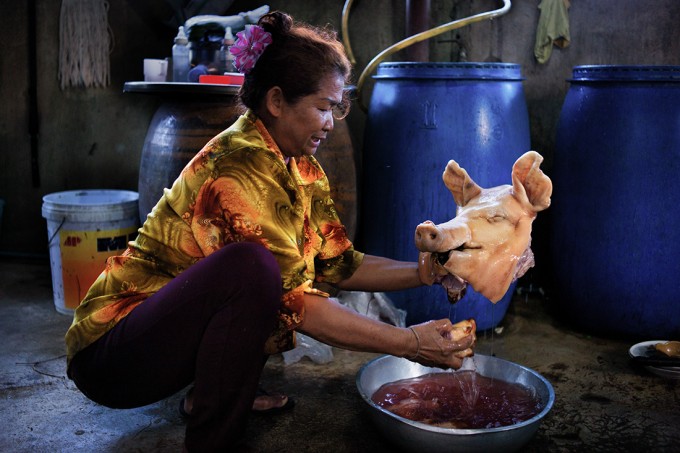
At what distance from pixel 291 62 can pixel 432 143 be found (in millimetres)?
1471

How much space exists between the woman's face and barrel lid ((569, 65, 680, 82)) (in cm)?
184

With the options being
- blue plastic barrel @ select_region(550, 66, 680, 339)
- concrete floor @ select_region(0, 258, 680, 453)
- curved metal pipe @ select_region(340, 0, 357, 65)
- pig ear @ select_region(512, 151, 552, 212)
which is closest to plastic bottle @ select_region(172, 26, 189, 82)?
curved metal pipe @ select_region(340, 0, 357, 65)

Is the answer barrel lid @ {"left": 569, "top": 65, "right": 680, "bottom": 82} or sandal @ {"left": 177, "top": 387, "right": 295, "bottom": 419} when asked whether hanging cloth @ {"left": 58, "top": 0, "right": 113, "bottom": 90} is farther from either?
barrel lid @ {"left": 569, "top": 65, "right": 680, "bottom": 82}

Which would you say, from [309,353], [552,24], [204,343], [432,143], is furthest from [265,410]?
[552,24]

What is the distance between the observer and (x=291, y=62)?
2.27 meters

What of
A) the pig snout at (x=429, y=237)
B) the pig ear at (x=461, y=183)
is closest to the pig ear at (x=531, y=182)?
the pig ear at (x=461, y=183)

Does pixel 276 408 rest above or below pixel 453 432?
below

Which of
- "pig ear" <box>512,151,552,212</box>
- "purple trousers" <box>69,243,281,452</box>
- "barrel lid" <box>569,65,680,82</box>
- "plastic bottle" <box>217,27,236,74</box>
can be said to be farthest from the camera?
"plastic bottle" <box>217,27,236,74</box>

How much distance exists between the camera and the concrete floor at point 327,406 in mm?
2639

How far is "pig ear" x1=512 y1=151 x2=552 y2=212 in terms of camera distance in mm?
2188

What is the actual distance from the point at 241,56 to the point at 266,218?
21.0 inches

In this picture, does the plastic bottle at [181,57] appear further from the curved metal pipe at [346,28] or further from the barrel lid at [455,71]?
Answer: the barrel lid at [455,71]

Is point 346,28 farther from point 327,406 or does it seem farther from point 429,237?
point 429,237

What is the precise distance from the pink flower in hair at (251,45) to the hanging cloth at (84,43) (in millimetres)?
2772
